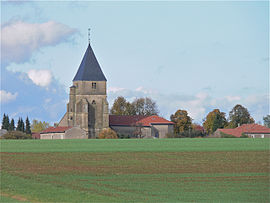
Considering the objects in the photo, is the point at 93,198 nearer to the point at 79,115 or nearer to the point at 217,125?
the point at 79,115

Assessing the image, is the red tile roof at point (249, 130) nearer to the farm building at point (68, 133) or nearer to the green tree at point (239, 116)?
the green tree at point (239, 116)

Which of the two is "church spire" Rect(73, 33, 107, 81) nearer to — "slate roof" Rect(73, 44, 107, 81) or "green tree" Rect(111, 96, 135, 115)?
"slate roof" Rect(73, 44, 107, 81)

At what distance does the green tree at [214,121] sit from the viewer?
13112 cm

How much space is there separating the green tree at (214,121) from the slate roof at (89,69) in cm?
2816

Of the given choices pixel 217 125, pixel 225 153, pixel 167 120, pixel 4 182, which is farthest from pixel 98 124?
pixel 4 182

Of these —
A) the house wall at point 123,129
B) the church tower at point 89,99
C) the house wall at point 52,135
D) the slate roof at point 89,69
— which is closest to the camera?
the house wall at point 52,135

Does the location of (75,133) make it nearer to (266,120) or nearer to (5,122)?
(5,122)

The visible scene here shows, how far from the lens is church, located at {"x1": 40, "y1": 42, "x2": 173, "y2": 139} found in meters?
120

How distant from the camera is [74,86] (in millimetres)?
122875

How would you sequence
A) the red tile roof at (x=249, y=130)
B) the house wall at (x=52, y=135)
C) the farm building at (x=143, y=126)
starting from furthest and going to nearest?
the farm building at (x=143, y=126)
the house wall at (x=52, y=135)
the red tile roof at (x=249, y=130)

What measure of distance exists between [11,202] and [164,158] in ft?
74.1

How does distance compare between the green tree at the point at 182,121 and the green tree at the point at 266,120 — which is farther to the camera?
the green tree at the point at 266,120

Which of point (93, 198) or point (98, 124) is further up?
point (98, 124)

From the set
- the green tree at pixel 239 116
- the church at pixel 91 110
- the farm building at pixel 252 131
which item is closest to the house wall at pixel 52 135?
the church at pixel 91 110
